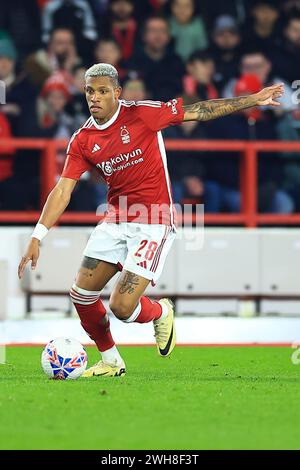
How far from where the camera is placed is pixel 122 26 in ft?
56.5

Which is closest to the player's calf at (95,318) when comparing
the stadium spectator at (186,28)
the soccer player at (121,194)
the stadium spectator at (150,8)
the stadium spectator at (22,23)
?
the soccer player at (121,194)

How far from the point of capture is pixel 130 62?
54.9ft

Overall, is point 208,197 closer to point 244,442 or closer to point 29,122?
point 29,122

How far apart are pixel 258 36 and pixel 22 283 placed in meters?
4.99

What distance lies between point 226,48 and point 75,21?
6.87ft

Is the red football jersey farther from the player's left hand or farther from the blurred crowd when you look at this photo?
the blurred crowd

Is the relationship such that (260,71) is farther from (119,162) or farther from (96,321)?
(96,321)

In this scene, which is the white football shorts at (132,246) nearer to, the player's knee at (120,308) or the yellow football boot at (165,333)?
the player's knee at (120,308)

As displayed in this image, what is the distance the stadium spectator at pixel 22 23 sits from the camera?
55.9 feet

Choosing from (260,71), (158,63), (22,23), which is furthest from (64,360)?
(22,23)

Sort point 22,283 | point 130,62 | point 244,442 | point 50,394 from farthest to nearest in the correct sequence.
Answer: point 130,62 → point 22,283 → point 50,394 → point 244,442

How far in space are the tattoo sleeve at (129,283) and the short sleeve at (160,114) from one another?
1095mm

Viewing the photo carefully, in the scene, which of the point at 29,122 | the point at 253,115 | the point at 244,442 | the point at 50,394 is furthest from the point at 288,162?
the point at 244,442
